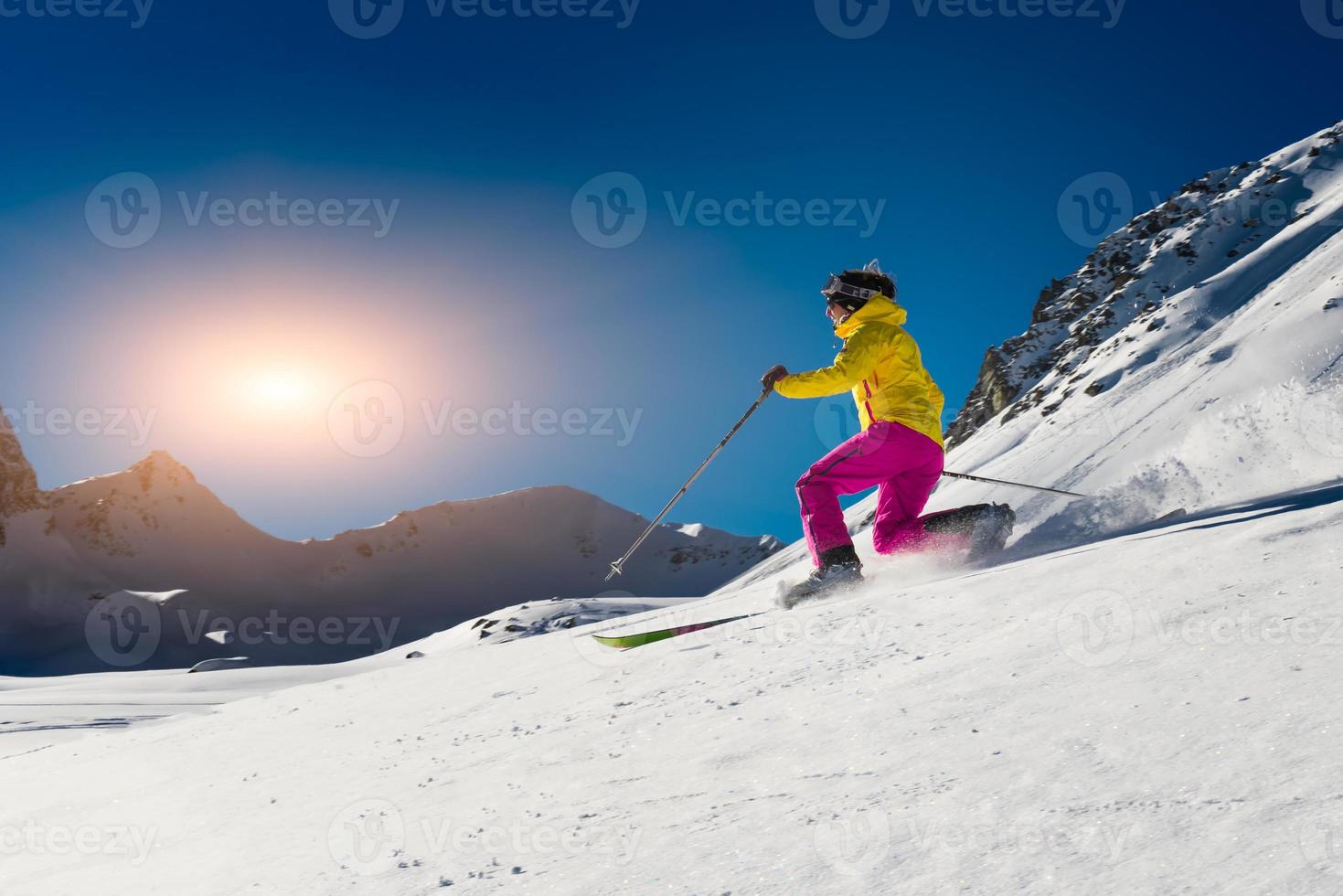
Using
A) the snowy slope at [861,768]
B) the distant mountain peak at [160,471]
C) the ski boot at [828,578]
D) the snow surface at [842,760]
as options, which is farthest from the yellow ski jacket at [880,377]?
the distant mountain peak at [160,471]

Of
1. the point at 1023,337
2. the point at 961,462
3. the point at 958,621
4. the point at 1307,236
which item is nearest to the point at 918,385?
the point at 958,621

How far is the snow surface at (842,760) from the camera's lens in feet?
4.49

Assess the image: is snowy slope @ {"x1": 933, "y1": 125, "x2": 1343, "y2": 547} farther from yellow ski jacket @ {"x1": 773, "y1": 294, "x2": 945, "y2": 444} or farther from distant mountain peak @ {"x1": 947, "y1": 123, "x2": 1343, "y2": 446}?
yellow ski jacket @ {"x1": 773, "y1": 294, "x2": 945, "y2": 444}

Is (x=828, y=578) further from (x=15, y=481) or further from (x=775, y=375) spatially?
(x=15, y=481)

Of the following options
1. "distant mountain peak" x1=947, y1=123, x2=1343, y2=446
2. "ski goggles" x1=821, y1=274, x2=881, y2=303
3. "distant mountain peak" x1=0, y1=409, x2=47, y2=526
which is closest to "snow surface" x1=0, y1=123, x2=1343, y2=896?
"ski goggles" x1=821, y1=274, x2=881, y2=303

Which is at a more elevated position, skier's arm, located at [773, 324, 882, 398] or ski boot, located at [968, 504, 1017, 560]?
skier's arm, located at [773, 324, 882, 398]

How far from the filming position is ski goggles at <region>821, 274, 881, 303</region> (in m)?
5.89

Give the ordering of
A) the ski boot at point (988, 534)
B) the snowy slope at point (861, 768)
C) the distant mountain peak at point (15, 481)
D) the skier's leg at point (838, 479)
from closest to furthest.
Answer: the snowy slope at point (861, 768) < the ski boot at point (988, 534) < the skier's leg at point (838, 479) < the distant mountain peak at point (15, 481)

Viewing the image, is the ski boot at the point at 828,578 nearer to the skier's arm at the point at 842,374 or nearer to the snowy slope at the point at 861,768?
the skier's arm at the point at 842,374

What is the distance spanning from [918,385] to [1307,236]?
1187 inches

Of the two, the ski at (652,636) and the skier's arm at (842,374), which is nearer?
the ski at (652,636)

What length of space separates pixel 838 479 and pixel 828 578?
0.76 m

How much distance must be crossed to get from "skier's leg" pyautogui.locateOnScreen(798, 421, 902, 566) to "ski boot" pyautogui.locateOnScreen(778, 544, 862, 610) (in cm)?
7

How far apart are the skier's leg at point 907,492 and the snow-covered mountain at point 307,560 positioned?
83.7 meters
